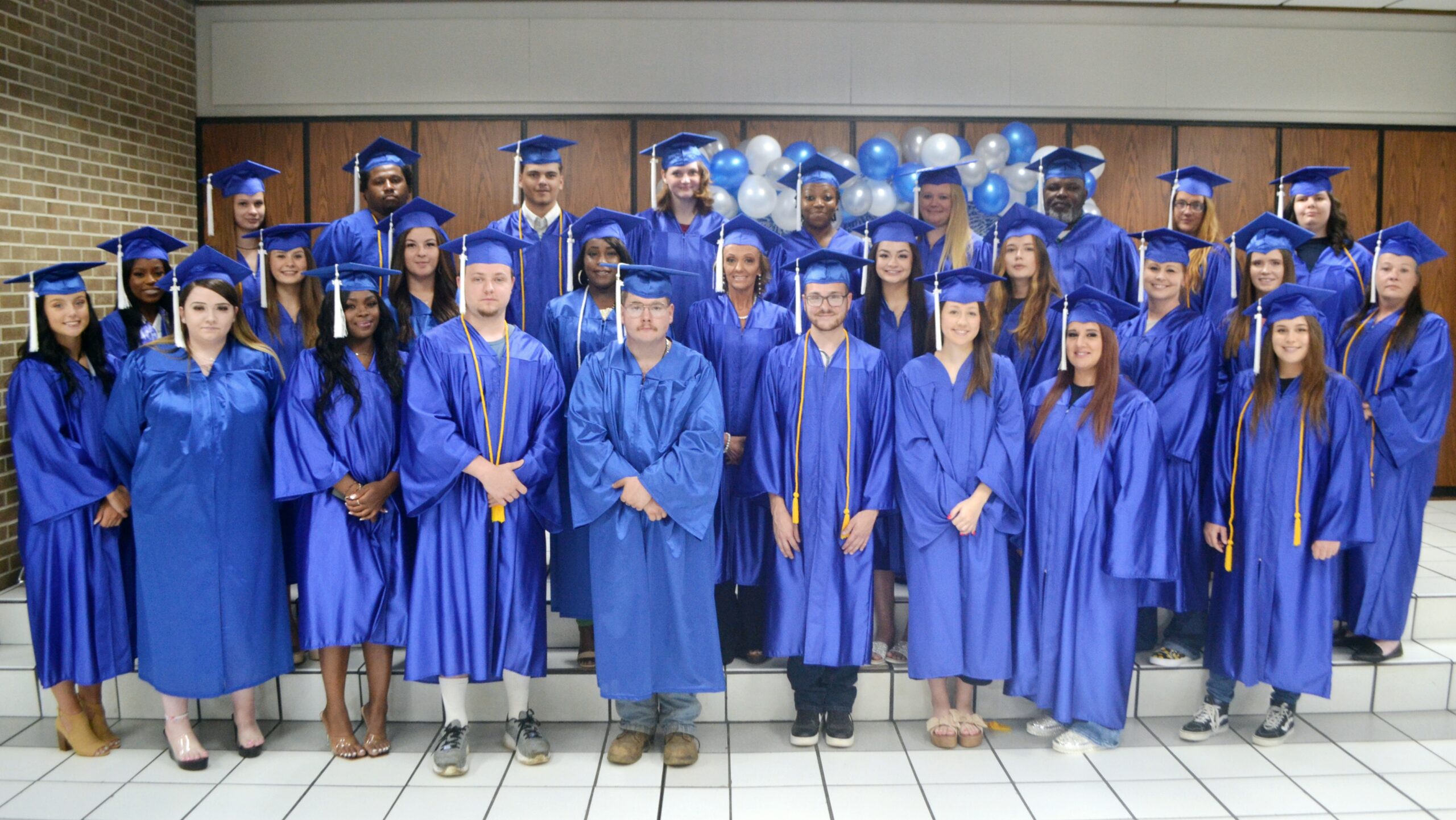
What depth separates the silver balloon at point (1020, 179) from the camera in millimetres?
5793

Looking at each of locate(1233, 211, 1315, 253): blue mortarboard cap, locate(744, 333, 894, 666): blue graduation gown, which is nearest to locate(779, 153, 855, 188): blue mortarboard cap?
locate(744, 333, 894, 666): blue graduation gown

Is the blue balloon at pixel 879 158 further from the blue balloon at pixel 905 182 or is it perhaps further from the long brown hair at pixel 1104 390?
the long brown hair at pixel 1104 390

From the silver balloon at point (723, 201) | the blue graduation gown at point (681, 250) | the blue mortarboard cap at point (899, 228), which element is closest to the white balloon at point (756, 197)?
the silver balloon at point (723, 201)

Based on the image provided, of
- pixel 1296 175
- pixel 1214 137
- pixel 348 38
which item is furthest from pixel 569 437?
pixel 1214 137

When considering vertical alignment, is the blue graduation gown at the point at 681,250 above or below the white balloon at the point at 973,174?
below

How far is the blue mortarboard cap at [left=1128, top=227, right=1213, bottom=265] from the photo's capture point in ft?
11.4

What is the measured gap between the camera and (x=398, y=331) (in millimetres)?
3479

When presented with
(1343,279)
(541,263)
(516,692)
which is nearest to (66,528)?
(516,692)

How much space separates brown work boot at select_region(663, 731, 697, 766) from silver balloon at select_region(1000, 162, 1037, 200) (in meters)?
3.92

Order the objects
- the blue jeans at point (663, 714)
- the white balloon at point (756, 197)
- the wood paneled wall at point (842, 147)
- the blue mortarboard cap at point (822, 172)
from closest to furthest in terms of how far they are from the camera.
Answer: the blue jeans at point (663, 714)
the blue mortarboard cap at point (822, 172)
the white balloon at point (756, 197)
the wood paneled wall at point (842, 147)

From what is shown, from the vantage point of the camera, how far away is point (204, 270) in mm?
3148

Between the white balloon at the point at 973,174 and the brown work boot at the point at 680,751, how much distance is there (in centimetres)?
364

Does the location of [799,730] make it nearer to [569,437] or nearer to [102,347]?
[569,437]

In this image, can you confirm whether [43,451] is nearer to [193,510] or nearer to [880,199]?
[193,510]
